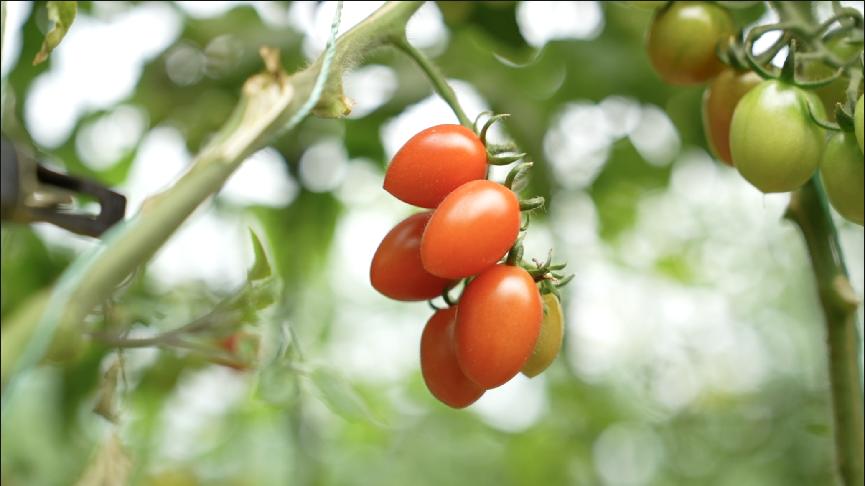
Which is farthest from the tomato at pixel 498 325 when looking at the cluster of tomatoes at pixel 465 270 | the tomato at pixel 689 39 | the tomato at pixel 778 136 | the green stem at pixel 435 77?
the tomato at pixel 689 39

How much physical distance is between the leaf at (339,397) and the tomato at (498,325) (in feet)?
0.39

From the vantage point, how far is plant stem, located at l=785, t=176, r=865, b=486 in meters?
0.79

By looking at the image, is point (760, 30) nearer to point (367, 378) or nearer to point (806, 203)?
point (806, 203)

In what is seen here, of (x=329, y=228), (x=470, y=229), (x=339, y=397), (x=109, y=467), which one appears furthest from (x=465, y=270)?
(x=329, y=228)

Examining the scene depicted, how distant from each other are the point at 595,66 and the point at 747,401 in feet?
5.05

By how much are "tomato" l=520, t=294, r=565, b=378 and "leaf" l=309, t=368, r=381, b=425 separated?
0.38ft

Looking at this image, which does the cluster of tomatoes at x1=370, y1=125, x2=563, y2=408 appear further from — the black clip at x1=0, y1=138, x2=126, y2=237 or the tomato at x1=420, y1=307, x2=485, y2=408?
the black clip at x1=0, y1=138, x2=126, y2=237

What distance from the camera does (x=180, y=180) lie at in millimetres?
455

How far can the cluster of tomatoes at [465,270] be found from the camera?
557 mm

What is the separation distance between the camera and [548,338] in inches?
24.9

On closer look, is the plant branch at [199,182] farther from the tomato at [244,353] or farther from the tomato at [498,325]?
the tomato at [244,353]

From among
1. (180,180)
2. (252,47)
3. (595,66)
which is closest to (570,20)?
(595,66)

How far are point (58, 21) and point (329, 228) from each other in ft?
3.34

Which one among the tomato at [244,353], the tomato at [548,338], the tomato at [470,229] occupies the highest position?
the tomato at [470,229]
